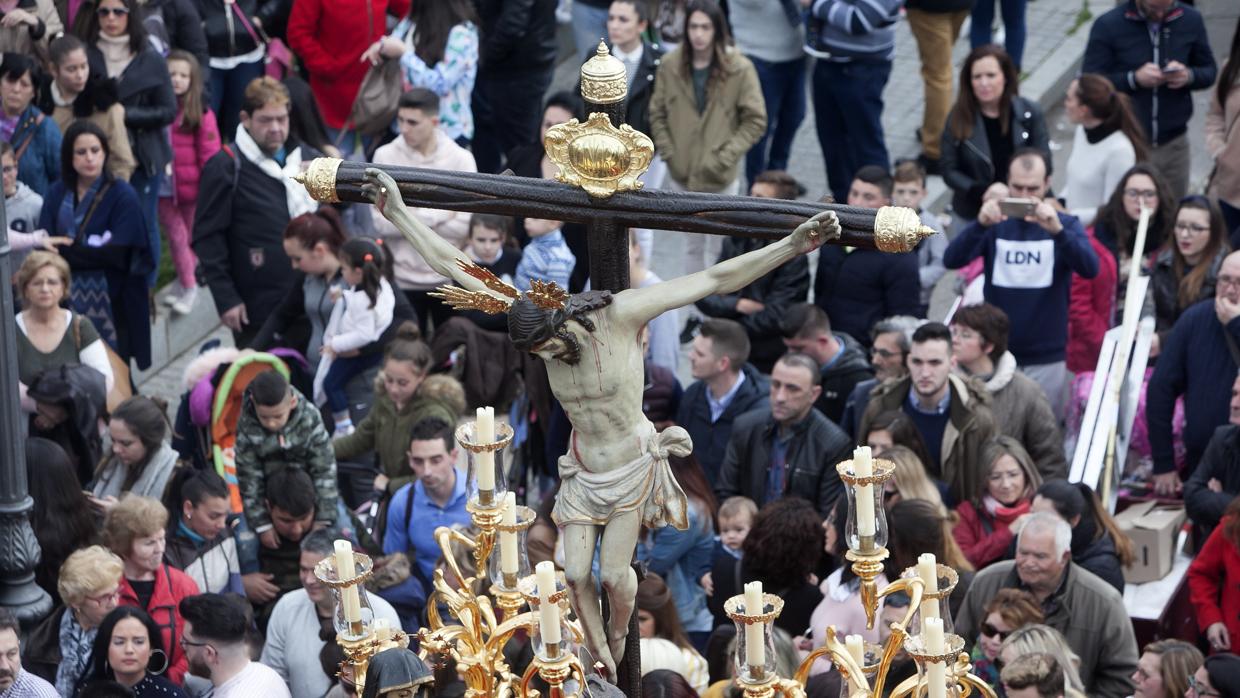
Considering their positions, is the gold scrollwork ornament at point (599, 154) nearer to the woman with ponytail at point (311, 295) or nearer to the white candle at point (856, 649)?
the white candle at point (856, 649)

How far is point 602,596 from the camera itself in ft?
19.2

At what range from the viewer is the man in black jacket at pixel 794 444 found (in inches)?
438

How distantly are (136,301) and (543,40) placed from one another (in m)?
3.78

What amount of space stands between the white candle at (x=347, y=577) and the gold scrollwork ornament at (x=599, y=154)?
1.17 metres

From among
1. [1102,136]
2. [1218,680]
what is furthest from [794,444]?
[1102,136]

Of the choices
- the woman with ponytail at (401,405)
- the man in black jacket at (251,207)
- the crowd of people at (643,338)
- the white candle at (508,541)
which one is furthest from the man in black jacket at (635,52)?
the white candle at (508,541)

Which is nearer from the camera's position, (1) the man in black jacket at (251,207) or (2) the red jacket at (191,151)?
(1) the man in black jacket at (251,207)

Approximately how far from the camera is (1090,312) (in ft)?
43.0

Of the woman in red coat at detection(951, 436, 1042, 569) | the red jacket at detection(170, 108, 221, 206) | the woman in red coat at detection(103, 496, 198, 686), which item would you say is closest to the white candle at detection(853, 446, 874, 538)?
the woman in red coat at detection(951, 436, 1042, 569)

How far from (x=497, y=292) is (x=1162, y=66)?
34.9ft

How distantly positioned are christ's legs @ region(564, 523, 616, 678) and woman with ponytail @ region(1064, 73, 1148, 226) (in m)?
8.73

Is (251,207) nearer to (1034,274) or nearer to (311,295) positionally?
(311,295)

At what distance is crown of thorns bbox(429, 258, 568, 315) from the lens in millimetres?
5416

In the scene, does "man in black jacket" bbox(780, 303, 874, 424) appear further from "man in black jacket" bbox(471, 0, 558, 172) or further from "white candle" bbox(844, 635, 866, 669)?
"white candle" bbox(844, 635, 866, 669)
